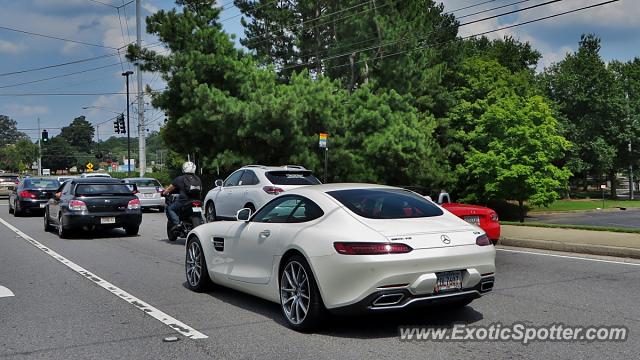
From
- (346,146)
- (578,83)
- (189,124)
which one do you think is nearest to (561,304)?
(346,146)

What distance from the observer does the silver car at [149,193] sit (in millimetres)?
26625

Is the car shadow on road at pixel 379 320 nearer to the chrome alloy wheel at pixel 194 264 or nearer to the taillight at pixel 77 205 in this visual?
the chrome alloy wheel at pixel 194 264

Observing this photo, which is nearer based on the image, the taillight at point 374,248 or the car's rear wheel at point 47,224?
the taillight at point 374,248

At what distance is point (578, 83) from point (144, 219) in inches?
2340

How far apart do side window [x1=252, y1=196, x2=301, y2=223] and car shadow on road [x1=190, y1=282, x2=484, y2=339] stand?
1063 mm

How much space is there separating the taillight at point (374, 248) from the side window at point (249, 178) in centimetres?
953

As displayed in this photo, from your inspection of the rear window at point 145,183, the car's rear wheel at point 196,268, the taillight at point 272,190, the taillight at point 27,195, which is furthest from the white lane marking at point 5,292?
the rear window at point 145,183

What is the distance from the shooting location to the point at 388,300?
18.0 feet

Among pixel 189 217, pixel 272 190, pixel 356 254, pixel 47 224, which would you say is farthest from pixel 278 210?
pixel 47 224

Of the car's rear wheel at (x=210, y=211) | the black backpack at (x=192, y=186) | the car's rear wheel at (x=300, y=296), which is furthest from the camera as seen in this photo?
the car's rear wheel at (x=210, y=211)

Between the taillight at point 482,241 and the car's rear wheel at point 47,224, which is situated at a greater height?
the taillight at point 482,241

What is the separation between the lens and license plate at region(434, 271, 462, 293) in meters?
5.66

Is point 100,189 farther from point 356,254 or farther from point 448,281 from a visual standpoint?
point 448,281

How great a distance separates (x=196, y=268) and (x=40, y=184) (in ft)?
65.1
